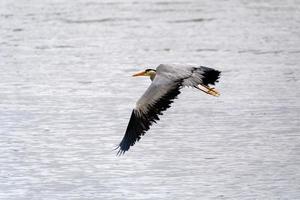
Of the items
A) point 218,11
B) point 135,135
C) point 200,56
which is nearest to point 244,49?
point 200,56

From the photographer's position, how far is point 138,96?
12.1 metres

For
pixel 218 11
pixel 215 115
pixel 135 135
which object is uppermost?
pixel 135 135

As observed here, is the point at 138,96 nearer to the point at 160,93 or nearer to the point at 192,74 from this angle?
the point at 192,74

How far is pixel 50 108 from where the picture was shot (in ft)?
37.9

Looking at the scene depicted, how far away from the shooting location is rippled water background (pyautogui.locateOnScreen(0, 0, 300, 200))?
8.66 meters

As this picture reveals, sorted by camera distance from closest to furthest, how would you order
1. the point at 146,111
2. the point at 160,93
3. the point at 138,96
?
the point at 146,111, the point at 160,93, the point at 138,96

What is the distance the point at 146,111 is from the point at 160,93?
22 cm

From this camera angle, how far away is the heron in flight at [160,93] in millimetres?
8000

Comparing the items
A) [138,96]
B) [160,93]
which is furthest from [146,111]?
[138,96]

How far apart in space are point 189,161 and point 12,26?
800 centimetres

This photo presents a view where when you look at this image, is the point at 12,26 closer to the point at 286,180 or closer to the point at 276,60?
the point at 276,60

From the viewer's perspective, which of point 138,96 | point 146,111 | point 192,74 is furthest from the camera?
point 138,96

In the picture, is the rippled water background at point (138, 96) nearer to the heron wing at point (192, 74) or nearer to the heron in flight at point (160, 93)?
the heron in flight at point (160, 93)

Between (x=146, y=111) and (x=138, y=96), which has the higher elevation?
(x=146, y=111)
